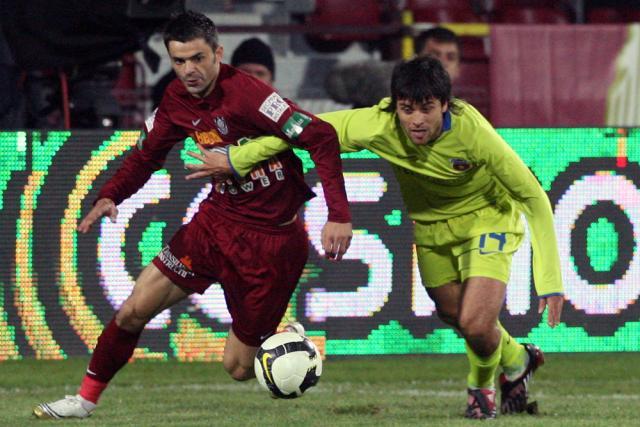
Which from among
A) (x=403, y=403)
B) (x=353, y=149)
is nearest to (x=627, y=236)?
(x=403, y=403)

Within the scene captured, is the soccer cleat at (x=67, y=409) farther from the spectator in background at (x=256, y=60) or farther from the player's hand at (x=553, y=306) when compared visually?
the spectator in background at (x=256, y=60)

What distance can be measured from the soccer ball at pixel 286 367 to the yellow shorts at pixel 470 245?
80 centimetres

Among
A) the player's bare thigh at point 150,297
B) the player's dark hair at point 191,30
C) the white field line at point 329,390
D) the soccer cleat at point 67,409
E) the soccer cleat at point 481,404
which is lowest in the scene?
the white field line at point 329,390

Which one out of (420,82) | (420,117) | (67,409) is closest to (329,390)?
(67,409)

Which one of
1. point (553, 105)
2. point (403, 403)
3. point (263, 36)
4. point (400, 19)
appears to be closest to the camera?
point (403, 403)

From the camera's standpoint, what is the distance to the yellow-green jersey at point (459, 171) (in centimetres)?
680

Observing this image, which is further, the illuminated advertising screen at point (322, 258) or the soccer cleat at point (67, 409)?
the illuminated advertising screen at point (322, 258)

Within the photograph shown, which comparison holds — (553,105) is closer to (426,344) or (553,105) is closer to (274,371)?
(426,344)

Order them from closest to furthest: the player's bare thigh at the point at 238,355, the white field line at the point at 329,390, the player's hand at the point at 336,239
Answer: the player's hand at the point at 336,239 < the player's bare thigh at the point at 238,355 < the white field line at the point at 329,390

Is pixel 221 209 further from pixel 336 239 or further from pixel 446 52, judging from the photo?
pixel 446 52

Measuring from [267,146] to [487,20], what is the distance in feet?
27.4

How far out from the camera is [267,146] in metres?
6.74

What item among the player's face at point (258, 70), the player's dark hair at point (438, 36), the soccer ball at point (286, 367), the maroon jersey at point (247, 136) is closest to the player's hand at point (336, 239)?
the maroon jersey at point (247, 136)

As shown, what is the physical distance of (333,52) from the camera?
14242mm
